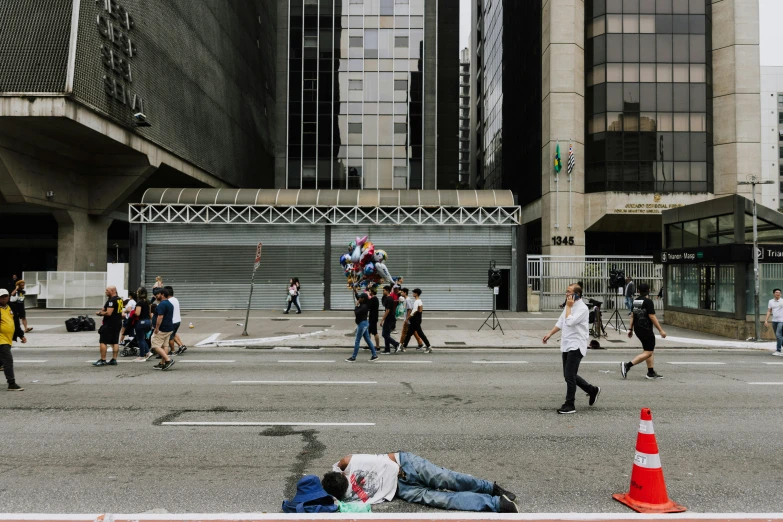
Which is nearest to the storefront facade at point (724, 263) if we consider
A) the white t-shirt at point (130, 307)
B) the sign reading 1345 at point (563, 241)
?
the sign reading 1345 at point (563, 241)

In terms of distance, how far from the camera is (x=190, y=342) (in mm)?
15578

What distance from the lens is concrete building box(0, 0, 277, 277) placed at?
23.2 m

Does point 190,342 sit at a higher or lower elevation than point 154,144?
lower

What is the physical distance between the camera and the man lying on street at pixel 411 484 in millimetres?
4324

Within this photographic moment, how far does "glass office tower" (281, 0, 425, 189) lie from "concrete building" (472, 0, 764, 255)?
13289 millimetres

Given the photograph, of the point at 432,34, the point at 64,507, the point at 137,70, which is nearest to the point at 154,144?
the point at 137,70

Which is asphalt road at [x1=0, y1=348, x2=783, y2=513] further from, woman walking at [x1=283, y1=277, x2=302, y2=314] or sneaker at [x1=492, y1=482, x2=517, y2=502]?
woman walking at [x1=283, y1=277, x2=302, y2=314]

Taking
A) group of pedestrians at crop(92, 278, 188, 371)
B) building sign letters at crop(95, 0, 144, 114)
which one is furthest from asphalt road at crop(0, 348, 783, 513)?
building sign letters at crop(95, 0, 144, 114)

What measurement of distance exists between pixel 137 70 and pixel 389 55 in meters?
22.5

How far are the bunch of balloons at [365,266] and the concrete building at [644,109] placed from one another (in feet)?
67.7

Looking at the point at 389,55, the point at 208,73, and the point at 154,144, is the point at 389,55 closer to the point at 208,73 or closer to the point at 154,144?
the point at 208,73

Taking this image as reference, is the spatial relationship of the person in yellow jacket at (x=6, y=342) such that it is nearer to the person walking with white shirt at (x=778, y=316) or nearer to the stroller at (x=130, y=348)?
the stroller at (x=130, y=348)

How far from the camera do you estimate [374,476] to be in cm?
458

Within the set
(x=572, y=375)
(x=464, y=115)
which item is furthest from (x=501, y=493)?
(x=464, y=115)
